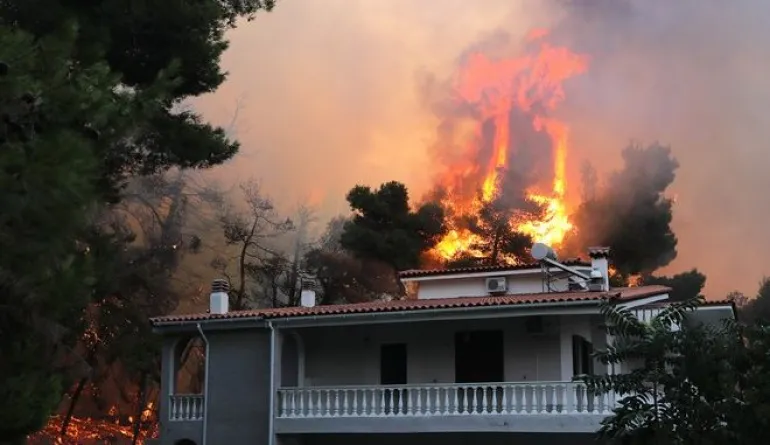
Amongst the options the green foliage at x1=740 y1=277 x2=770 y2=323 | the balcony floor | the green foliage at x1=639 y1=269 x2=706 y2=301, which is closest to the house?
the balcony floor

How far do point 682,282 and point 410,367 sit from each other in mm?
26770

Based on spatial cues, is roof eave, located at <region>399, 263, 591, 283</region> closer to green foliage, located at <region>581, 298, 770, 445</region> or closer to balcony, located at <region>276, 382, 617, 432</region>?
balcony, located at <region>276, 382, 617, 432</region>

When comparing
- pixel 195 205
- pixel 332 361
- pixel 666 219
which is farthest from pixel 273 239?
pixel 332 361

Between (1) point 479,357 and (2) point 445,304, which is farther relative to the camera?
(1) point 479,357

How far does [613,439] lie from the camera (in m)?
10.2

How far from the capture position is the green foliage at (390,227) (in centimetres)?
4203

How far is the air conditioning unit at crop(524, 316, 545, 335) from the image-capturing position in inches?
748

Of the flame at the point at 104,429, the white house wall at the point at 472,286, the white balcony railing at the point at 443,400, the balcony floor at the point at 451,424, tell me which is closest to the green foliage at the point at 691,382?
the balcony floor at the point at 451,424

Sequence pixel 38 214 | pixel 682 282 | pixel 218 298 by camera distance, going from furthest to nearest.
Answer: pixel 682 282
pixel 218 298
pixel 38 214

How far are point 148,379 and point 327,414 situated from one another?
72.9 feet

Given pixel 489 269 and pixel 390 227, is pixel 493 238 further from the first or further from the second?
pixel 489 269

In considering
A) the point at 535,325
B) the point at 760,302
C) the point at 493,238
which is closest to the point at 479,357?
the point at 535,325

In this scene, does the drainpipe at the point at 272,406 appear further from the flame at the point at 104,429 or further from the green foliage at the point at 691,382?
the flame at the point at 104,429

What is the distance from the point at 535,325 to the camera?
750 inches
